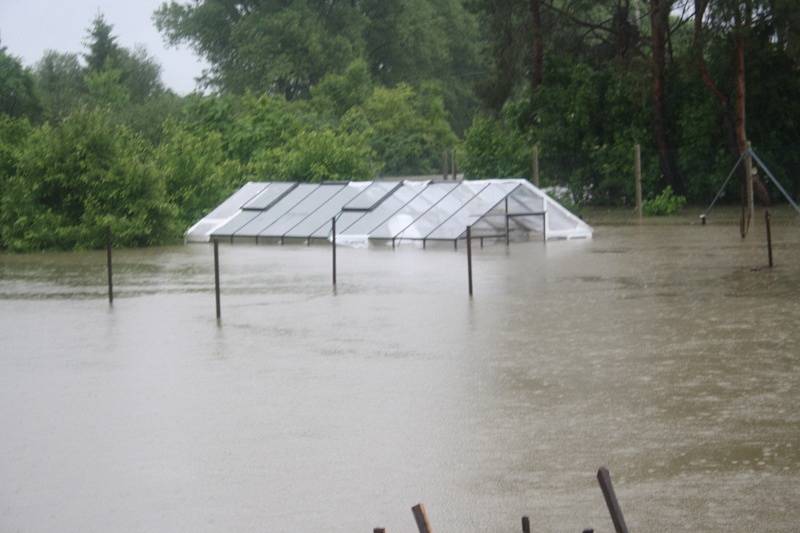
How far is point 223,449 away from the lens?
467 inches

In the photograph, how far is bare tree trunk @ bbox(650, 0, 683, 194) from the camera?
44.6 metres

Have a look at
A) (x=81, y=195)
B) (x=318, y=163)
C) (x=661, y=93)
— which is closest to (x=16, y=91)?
(x=318, y=163)

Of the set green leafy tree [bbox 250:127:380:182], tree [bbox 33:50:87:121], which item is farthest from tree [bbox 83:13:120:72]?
green leafy tree [bbox 250:127:380:182]

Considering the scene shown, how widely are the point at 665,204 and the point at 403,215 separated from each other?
421 inches

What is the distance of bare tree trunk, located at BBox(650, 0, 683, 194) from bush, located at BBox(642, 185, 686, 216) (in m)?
0.94

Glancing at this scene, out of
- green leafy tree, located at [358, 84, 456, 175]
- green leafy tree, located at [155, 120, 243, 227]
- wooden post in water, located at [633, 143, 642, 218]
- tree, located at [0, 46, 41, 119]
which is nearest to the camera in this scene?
green leafy tree, located at [155, 120, 243, 227]

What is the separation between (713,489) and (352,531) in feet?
7.99

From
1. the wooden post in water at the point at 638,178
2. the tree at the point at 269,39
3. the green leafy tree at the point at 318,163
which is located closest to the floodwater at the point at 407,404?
the wooden post in water at the point at 638,178

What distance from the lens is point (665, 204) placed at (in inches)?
1763

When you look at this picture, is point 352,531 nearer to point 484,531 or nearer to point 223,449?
point 484,531

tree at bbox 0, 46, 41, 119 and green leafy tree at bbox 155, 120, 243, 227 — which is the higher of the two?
tree at bbox 0, 46, 41, 119

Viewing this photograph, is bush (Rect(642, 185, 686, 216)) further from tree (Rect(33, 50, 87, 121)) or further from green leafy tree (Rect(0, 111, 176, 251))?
tree (Rect(33, 50, 87, 121))

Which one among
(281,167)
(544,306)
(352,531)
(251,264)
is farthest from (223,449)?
(281,167)

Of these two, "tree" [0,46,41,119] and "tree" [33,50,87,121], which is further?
"tree" [33,50,87,121]
